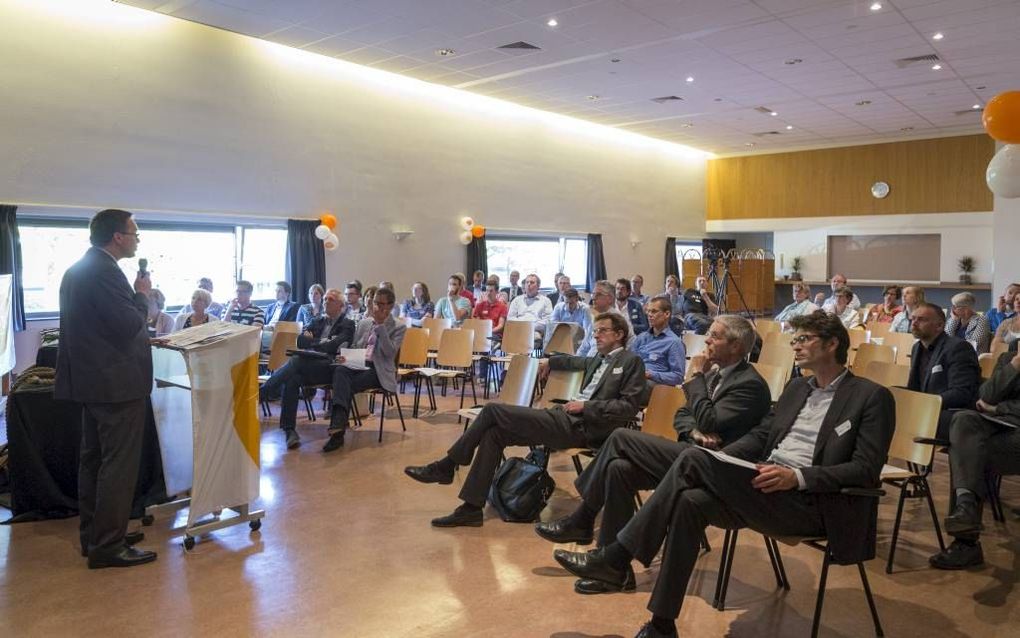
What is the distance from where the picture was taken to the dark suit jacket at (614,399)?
4.24m

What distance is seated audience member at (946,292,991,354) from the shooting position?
22.9 ft

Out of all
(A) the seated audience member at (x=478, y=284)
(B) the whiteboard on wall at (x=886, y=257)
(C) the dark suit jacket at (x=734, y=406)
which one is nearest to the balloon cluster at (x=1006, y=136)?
(C) the dark suit jacket at (x=734, y=406)

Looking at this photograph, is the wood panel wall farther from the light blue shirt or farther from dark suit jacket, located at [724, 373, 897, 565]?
dark suit jacket, located at [724, 373, 897, 565]

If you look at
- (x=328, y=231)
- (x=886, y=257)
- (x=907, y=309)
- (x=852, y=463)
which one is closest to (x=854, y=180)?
(x=886, y=257)

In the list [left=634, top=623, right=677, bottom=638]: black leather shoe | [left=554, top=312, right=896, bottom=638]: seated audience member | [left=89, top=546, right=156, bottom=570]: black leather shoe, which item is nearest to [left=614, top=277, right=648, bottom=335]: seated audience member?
[left=554, top=312, right=896, bottom=638]: seated audience member

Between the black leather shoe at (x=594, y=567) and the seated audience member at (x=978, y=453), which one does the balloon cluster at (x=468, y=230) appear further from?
the black leather shoe at (x=594, y=567)

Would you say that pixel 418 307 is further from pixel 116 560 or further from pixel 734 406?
pixel 734 406

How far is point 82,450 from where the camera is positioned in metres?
3.84

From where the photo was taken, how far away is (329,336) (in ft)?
21.9

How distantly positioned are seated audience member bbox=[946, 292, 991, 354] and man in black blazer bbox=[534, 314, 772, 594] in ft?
14.6

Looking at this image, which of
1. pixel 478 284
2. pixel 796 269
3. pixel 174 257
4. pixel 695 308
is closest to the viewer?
pixel 174 257

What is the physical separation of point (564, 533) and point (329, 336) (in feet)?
11.9

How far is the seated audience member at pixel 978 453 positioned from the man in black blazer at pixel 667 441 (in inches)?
46.7

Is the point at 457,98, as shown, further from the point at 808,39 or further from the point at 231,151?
the point at 808,39
